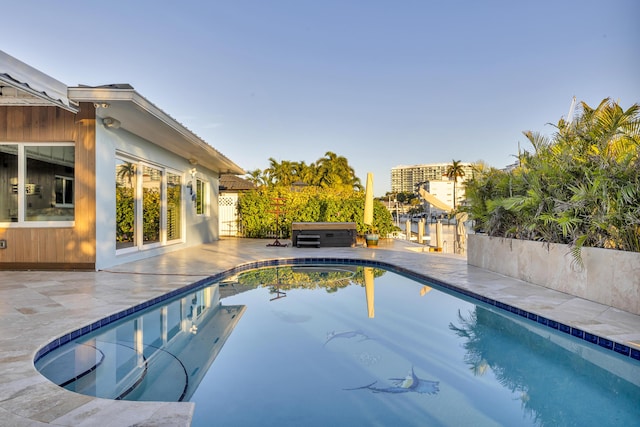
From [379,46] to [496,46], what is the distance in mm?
3979

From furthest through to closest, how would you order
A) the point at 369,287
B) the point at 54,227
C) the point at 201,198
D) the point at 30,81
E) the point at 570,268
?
the point at 201,198
the point at 54,227
the point at 369,287
the point at 570,268
the point at 30,81

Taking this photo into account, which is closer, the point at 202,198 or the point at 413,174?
the point at 202,198

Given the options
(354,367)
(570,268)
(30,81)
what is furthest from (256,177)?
(354,367)

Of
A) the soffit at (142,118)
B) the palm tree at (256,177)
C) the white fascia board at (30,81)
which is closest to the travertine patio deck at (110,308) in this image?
the white fascia board at (30,81)

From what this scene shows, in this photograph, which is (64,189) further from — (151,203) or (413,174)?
(413,174)

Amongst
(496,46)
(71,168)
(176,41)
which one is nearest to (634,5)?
(496,46)

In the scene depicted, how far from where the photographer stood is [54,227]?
733 cm

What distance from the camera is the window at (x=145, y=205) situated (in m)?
8.56

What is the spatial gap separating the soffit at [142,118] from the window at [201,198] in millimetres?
2240

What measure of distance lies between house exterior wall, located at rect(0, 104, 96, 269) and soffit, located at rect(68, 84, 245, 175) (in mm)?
757

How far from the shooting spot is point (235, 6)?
41.0ft

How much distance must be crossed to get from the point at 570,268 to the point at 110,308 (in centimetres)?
604

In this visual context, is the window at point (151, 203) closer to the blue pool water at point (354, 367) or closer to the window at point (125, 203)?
the window at point (125, 203)

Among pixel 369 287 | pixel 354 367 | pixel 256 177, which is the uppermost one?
pixel 256 177
